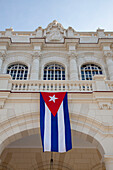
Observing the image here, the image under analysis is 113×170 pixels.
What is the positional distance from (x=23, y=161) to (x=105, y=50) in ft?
40.3

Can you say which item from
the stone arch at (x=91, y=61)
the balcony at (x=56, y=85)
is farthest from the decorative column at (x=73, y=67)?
the balcony at (x=56, y=85)

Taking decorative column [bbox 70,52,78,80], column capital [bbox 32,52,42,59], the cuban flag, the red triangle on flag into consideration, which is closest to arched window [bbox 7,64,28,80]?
column capital [bbox 32,52,42,59]

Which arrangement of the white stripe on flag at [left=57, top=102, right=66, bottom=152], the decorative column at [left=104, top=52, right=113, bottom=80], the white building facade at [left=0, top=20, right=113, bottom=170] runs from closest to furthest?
the white stripe on flag at [left=57, top=102, right=66, bottom=152] < the white building facade at [left=0, top=20, right=113, bottom=170] < the decorative column at [left=104, top=52, right=113, bottom=80]

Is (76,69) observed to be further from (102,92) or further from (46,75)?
(102,92)

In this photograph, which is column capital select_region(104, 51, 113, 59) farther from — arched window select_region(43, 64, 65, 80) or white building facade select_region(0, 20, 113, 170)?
arched window select_region(43, 64, 65, 80)

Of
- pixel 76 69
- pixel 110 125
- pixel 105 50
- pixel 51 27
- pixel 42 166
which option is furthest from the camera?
pixel 51 27

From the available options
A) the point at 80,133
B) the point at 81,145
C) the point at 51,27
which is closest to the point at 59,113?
the point at 80,133

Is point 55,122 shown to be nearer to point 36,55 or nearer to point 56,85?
point 56,85

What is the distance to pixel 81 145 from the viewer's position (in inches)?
455

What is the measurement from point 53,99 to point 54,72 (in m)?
7.13

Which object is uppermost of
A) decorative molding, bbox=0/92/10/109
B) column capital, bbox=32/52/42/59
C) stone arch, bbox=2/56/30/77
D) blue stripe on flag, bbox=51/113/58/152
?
column capital, bbox=32/52/42/59

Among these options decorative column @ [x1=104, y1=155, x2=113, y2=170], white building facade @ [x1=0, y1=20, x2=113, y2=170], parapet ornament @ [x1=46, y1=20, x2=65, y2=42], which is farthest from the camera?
parapet ornament @ [x1=46, y1=20, x2=65, y2=42]

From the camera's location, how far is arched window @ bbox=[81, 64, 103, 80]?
15.7 metres

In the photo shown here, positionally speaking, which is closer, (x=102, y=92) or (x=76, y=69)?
(x=102, y=92)
